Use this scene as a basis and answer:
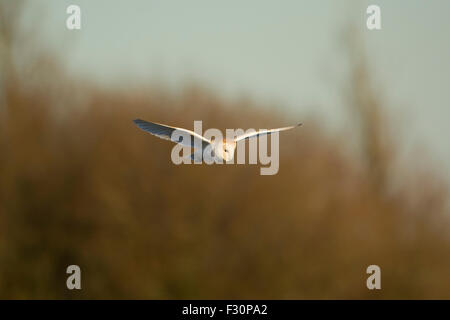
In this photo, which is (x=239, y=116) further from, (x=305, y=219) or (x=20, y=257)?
(x=20, y=257)

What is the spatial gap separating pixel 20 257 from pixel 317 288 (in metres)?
5.09

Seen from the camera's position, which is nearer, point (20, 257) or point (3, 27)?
point (20, 257)

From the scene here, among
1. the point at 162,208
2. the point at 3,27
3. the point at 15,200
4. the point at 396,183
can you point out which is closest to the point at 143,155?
the point at 162,208

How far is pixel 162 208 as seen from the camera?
14.2 meters

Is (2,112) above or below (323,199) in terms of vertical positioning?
above

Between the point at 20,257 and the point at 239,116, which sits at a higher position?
the point at 239,116

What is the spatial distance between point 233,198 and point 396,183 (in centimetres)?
356

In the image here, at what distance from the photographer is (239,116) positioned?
49.2 ft
